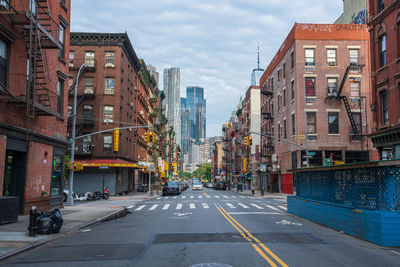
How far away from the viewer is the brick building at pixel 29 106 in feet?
56.9

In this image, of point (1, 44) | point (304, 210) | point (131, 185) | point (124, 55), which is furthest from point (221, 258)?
point (131, 185)

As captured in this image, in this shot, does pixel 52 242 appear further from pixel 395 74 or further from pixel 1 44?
pixel 395 74

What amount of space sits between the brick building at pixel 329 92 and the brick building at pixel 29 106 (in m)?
26.6

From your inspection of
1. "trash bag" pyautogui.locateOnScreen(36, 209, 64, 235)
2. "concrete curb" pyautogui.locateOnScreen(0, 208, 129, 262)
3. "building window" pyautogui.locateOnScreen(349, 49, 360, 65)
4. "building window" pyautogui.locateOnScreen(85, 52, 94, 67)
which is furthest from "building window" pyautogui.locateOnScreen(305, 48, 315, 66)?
"trash bag" pyautogui.locateOnScreen(36, 209, 64, 235)

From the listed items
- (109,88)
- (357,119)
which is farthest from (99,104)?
(357,119)

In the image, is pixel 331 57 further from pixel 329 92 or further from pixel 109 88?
pixel 109 88

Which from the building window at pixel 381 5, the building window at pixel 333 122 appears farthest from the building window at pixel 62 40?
the building window at pixel 333 122

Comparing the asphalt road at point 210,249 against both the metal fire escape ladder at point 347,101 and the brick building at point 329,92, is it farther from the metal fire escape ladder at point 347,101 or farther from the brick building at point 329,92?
the brick building at point 329,92

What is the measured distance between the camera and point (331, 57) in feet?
146

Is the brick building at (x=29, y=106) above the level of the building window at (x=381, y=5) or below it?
below

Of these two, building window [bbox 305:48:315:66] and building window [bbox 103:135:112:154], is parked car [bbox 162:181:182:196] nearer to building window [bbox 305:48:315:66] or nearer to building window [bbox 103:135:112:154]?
building window [bbox 103:135:112:154]

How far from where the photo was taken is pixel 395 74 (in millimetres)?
23953

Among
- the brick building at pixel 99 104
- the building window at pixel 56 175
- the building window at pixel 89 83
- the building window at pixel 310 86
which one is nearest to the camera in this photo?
the building window at pixel 56 175

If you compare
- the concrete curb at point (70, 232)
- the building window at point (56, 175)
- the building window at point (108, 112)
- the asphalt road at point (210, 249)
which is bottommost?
the concrete curb at point (70, 232)
